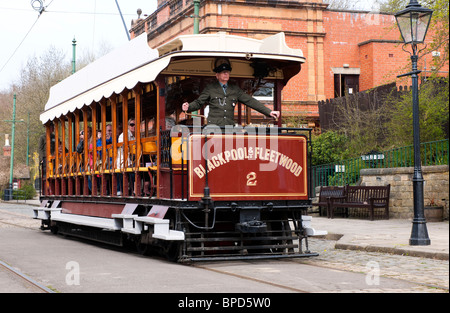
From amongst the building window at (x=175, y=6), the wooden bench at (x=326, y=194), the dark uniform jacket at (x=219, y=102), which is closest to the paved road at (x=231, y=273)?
the dark uniform jacket at (x=219, y=102)

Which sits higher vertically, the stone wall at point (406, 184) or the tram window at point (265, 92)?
the tram window at point (265, 92)

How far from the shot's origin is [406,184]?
18.5 metres

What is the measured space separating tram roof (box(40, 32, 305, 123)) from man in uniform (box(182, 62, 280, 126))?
16.9 inches

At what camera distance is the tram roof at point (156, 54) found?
11109 mm

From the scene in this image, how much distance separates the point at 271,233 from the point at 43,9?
56.5 feet

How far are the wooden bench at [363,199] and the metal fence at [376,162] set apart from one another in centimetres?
92

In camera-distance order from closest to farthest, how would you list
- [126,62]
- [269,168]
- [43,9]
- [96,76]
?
[269,168] → [126,62] → [96,76] → [43,9]

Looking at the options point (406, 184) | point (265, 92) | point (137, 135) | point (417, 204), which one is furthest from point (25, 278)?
point (406, 184)

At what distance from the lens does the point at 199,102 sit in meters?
11.3

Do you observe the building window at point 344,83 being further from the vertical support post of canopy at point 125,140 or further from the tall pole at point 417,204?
the vertical support post of canopy at point 125,140

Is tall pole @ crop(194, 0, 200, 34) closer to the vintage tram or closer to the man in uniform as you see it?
Answer: the vintage tram

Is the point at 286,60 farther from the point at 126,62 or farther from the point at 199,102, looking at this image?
the point at 126,62
